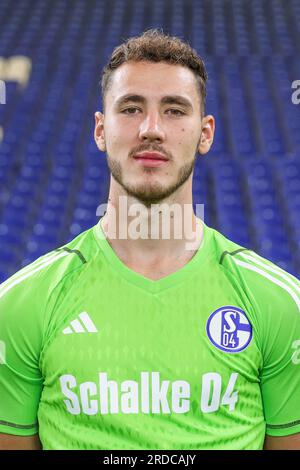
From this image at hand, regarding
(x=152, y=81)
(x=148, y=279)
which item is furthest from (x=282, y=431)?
(x=152, y=81)

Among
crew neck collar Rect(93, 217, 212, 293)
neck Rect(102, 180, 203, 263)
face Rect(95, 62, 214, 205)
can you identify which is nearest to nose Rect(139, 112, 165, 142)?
face Rect(95, 62, 214, 205)

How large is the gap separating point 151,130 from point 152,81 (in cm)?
12

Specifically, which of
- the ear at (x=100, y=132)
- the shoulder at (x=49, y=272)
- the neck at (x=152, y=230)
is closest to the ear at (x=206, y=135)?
the neck at (x=152, y=230)

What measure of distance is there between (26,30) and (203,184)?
4243 millimetres

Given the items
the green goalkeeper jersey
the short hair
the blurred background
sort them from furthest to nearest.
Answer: the blurred background, the short hair, the green goalkeeper jersey

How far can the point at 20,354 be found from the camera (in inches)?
53.1

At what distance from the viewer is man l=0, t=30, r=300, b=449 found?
131 centimetres

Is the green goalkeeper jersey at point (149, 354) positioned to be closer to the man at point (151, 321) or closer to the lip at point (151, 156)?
the man at point (151, 321)

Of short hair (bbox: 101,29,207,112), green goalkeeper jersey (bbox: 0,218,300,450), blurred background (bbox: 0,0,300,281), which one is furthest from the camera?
blurred background (bbox: 0,0,300,281)

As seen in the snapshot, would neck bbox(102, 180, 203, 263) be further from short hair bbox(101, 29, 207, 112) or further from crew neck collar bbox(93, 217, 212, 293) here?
short hair bbox(101, 29, 207, 112)

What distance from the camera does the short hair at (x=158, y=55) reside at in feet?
4.63

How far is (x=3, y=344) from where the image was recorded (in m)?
1.35

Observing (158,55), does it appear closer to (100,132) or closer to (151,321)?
(100,132)

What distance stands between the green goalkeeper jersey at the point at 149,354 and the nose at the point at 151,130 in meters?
0.27
